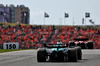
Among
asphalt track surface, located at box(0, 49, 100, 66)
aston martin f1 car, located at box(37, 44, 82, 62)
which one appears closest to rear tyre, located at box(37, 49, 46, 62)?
aston martin f1 car, located at box(37, 44, 82, 62)

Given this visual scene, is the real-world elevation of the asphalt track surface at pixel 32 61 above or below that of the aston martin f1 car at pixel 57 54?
below

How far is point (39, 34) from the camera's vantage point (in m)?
65.0

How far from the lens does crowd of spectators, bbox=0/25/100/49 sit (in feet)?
199

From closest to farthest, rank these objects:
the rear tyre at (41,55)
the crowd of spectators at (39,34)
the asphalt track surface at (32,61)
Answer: the asphalt track surface at (32,61) < the rear tyre at (41,55) < the crowd of spectators at (39,34)

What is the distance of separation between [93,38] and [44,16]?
2093cm

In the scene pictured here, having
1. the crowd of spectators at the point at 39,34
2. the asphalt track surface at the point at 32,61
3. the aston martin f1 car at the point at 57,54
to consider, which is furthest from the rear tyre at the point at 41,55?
the crowd of spectators at the point at 39,34

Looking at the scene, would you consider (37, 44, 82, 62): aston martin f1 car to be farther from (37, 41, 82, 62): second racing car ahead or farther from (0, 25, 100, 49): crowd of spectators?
(0, 25, 100, 49): crowd of spectators

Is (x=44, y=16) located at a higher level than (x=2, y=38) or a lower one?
higher

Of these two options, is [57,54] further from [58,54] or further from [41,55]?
[41,55]

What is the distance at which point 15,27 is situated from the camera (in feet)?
224

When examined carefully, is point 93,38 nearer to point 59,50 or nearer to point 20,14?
point 59,50

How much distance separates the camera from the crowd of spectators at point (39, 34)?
2383 inches

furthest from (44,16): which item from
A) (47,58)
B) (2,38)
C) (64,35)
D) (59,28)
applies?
(47,58)

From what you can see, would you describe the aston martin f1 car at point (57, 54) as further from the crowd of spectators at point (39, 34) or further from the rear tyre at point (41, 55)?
the crowd of spectators at point (39, 34)
